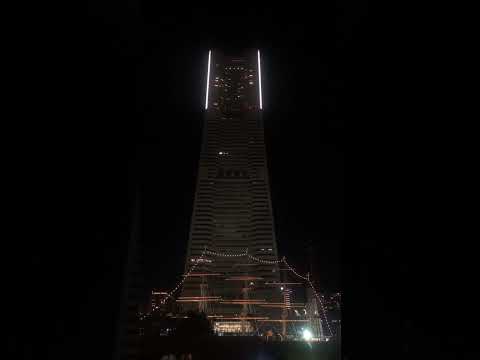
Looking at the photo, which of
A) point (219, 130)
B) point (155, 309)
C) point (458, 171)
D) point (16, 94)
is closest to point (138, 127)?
point (16, 94)

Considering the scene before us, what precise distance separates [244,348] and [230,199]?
9.93 metres

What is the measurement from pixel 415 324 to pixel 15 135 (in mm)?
1723

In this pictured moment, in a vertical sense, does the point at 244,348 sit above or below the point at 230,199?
below

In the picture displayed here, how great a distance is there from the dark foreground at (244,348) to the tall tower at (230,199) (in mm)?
7377

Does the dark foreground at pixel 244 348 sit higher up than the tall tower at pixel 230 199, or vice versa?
the tall tower at pixel 230 199

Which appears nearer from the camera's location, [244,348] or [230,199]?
[244,348]

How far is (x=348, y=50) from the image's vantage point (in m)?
2.29

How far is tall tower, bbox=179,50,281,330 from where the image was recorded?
1825 cm

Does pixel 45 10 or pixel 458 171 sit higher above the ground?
pixel 45 10

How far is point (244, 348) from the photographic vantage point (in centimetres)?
984

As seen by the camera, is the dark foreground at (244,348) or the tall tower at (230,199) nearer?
the dark foreground at (244,348)

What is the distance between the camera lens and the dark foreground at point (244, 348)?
24.3 feet

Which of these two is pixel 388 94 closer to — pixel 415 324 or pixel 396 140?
pixel 396 140

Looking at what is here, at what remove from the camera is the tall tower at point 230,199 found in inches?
719
